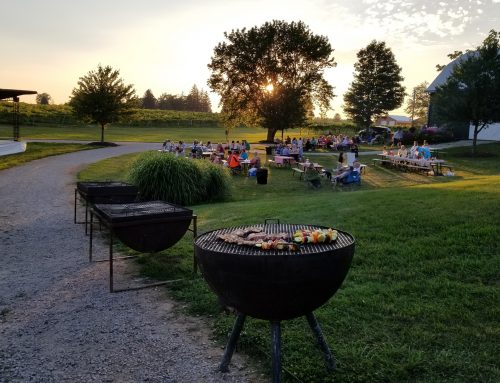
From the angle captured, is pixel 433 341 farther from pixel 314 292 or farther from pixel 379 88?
pixel 379 88

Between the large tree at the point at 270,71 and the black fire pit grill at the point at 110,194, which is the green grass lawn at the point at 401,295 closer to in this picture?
the black fire pit grill at the point at 110,194

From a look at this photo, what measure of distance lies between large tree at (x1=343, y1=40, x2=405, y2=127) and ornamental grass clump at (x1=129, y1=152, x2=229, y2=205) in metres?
36.9

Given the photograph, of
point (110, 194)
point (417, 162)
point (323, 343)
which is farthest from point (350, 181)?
point (323, 343)

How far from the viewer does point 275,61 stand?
44625 millimetres

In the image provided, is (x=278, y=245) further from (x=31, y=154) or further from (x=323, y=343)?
(x=31, y=154)

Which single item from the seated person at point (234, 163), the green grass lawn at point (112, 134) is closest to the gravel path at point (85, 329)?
the seated person at point (234, 163)

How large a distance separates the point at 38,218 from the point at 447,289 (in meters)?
9.17

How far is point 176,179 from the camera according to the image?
566 inches

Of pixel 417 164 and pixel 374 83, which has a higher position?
pixel 374 83

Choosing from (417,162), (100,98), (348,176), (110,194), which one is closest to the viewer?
(110,194)

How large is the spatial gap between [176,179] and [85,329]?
980cm

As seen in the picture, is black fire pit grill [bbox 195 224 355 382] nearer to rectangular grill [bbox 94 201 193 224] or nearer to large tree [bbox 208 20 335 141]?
rectangular grill [bbox 94 201 193 224]

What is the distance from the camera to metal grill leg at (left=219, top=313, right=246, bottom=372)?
12.5 ft

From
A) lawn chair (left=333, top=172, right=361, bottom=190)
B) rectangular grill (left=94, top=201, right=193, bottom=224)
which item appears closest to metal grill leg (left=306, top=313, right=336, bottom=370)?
rectangular grill (left=94, top=201, right=193, bottom=224)
